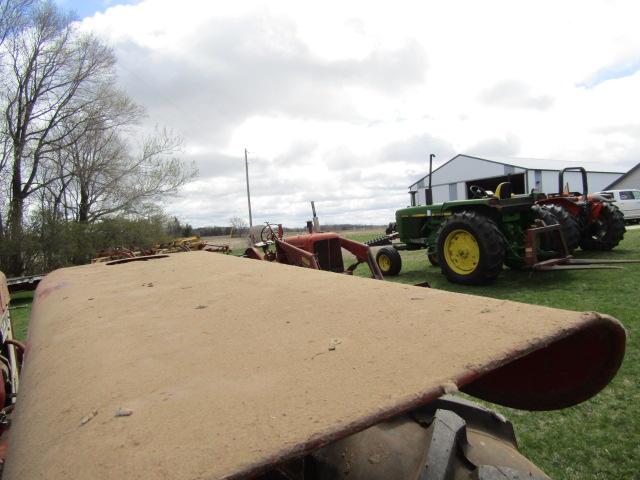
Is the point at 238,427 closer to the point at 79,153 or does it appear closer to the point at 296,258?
the point at 296,258

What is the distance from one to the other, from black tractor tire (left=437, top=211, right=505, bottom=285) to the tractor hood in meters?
5.33

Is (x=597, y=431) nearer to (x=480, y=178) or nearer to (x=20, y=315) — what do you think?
(x=20, y=315)

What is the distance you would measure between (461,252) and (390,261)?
1631 millimetres

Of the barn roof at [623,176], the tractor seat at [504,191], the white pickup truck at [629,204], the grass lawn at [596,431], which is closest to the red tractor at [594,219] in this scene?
the tractor seat at [504,191]

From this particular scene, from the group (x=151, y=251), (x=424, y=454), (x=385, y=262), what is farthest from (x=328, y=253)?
(x=424, y=454)

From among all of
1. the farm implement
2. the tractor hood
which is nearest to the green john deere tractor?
the farm implement

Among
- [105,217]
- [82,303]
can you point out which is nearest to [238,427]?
[82,303]

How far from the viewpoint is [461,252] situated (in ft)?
22.9

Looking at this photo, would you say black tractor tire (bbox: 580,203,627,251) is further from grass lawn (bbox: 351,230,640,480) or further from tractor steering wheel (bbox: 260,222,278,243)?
tractor steering wheel (bbox: 260,222,278,243)

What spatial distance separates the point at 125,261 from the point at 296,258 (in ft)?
8.31

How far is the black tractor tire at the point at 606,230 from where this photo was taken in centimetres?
891

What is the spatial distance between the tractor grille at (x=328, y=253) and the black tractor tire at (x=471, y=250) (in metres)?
1.92

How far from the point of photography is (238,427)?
639 mm

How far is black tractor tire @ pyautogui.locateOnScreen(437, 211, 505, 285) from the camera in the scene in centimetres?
638
